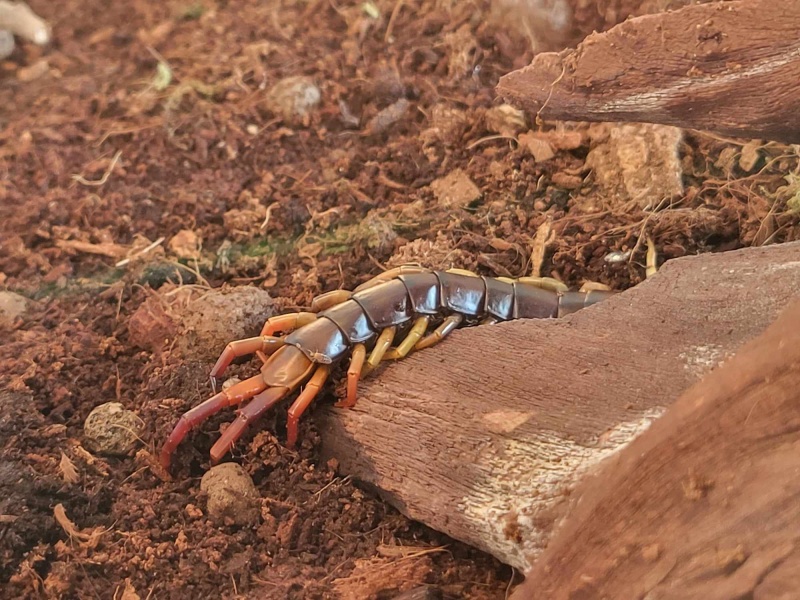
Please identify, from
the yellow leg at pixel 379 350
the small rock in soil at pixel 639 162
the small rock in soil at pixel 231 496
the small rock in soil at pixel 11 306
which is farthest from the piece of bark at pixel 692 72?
the small rock in soil at pixel 11 306

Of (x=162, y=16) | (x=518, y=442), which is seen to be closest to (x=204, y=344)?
(x=518, y=442)

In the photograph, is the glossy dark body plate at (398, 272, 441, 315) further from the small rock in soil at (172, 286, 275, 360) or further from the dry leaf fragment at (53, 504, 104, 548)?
the dry leaf fragment at (53, 504, 104, 548)

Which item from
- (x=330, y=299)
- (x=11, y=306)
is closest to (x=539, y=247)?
(x=330, y=299)

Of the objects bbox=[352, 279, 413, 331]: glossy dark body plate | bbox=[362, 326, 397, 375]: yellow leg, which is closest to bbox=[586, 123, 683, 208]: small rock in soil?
bbox=[352, 279, 413, 331]: glossy dark body plate

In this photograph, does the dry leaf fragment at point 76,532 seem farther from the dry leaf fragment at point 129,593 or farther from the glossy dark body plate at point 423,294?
the glossy dark body plate at point 423,294

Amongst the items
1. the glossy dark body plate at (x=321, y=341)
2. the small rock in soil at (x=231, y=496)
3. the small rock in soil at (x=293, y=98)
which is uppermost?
the small rock in soil at (x=293, y=98)

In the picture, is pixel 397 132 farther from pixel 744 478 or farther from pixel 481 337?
pixel 744 478
